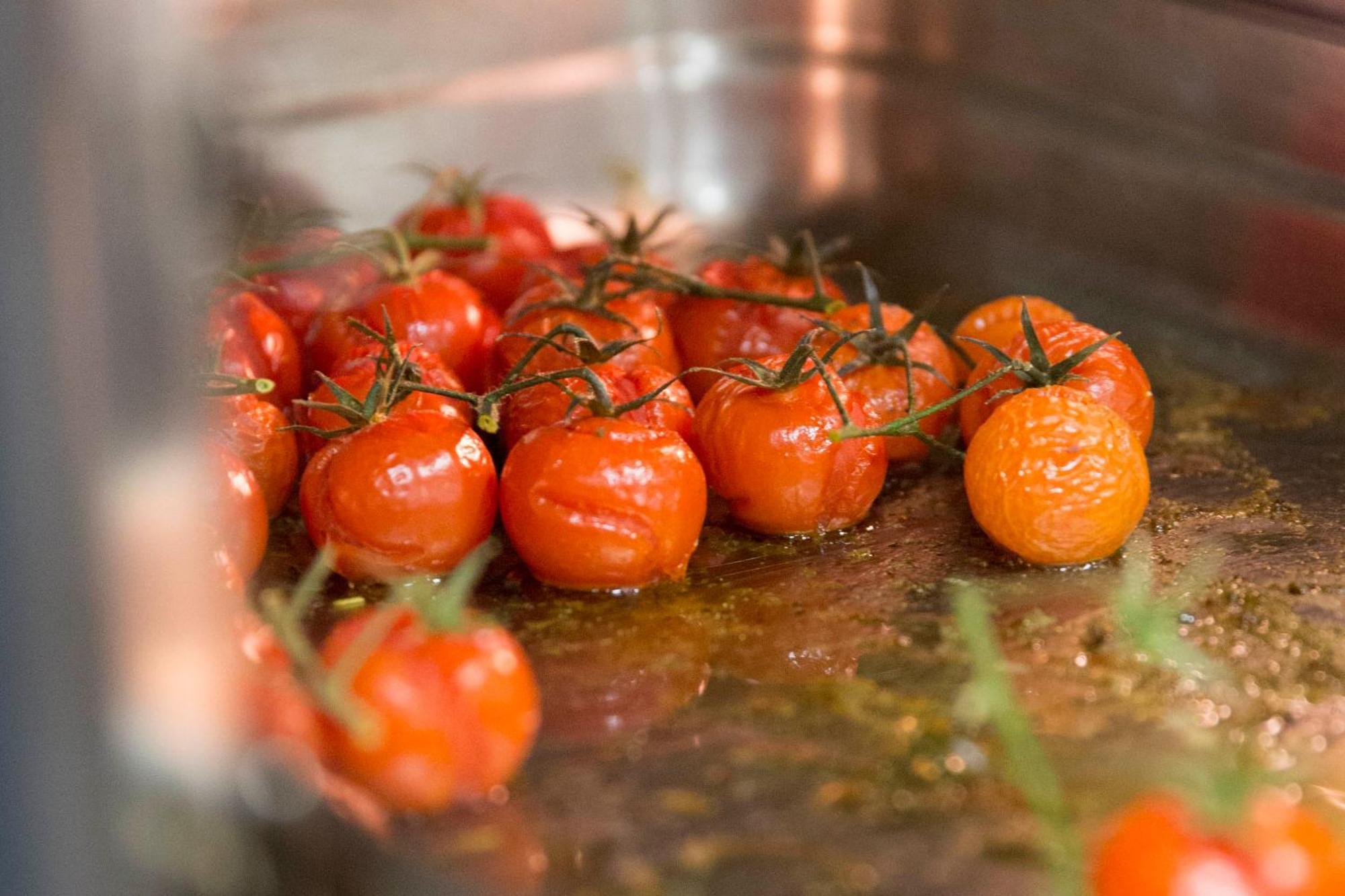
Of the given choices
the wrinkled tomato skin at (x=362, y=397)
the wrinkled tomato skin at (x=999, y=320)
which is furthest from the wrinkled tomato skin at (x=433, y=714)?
the wrinkled tomato skin at (x=999, y=320)

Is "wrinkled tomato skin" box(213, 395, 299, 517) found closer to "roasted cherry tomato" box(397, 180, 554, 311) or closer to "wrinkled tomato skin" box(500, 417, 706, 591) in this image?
"wrinkled tomato skin" box(500, 417, 706, 591)

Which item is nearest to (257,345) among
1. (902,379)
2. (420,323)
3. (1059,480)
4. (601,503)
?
(420,323)

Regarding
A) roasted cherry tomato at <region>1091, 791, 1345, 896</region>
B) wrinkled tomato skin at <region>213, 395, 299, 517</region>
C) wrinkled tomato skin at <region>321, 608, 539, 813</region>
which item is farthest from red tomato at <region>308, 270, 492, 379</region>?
roasted cherry tomato at <region>1091, 791, 1345, 896</region>

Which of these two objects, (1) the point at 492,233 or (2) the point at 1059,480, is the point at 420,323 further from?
(2) the point at 1059,480

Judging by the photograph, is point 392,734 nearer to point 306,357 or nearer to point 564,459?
point 564,459

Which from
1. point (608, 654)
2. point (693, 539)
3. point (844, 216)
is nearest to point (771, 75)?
point (844, 216)

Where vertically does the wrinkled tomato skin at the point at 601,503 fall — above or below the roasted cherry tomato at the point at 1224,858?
Answer: below

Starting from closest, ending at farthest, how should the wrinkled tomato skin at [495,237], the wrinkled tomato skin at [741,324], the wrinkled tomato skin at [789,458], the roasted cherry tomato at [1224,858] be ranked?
the roasted cherry tomato at [1224,858] → the wrinkled tomato skin at [789,458] → the wrinkled tomato skin at [741,324] → the wrinkled tomato skin at [495,237]

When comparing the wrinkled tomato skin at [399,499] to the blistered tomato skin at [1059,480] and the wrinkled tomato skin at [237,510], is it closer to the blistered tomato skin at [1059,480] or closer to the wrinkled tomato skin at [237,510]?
the wrinkled tomato skin at [237,510]
